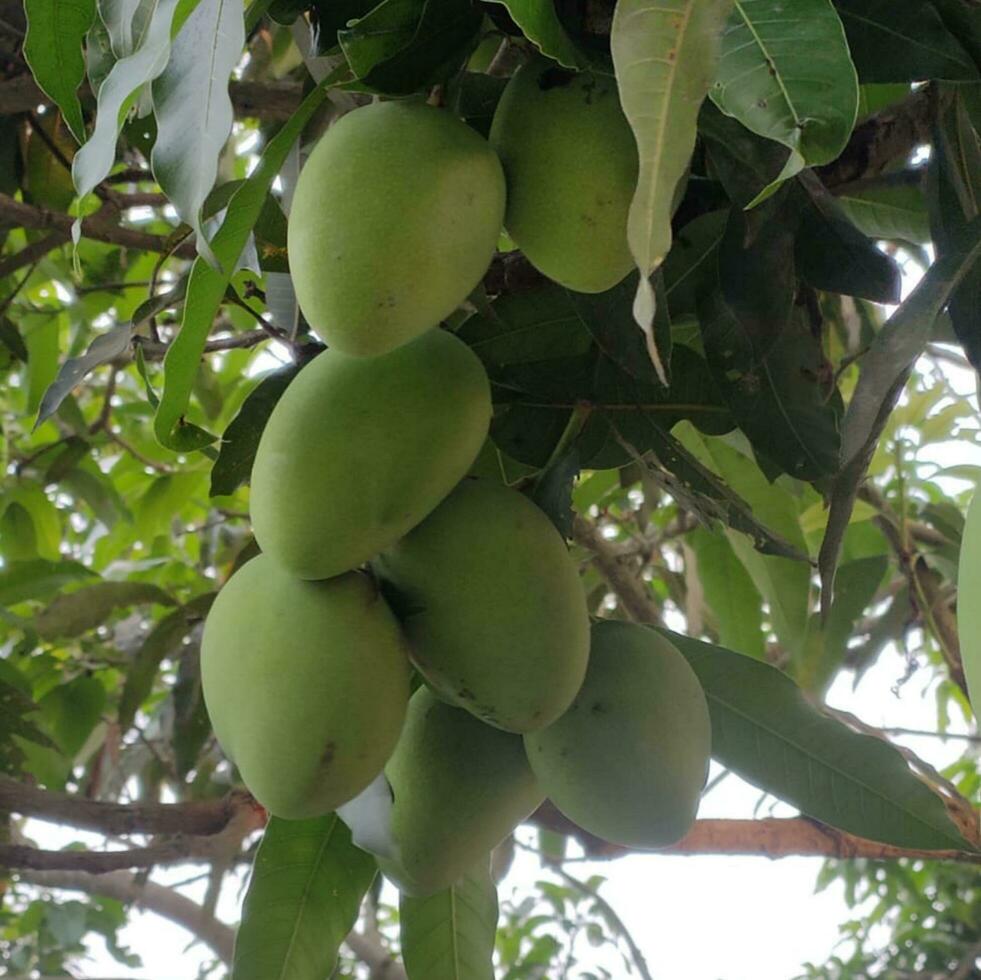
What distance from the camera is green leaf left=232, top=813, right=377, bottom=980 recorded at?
86 cm

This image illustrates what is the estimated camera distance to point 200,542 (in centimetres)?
221

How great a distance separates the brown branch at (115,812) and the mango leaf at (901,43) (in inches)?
36.3

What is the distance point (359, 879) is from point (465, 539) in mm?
363

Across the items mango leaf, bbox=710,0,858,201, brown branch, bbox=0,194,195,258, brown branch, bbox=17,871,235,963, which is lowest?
mango leaf, bbox=710,0,858,201

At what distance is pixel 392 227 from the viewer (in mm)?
Answer: 547

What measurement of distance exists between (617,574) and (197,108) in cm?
101

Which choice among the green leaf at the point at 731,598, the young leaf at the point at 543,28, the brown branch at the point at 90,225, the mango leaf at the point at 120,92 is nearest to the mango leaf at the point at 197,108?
the mango leaf at the point at 120,92

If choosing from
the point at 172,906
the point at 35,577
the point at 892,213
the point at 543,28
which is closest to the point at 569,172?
the point at 543,28

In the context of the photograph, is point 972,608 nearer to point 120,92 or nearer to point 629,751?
point 629,751

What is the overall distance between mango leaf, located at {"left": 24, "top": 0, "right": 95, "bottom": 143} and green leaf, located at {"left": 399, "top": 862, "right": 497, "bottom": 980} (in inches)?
24.0

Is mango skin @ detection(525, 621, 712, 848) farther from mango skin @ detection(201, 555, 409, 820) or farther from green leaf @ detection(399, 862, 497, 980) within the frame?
green leaf @ detection(399, 862, 497, 980)

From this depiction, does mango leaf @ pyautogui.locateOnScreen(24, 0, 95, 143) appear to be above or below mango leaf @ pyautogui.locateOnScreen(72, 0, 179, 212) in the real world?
above

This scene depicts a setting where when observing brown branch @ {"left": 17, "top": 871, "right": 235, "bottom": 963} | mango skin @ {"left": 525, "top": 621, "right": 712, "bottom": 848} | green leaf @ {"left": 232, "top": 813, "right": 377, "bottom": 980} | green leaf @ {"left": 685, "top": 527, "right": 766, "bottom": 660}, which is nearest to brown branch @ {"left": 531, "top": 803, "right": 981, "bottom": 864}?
green leaf @ {"left": 685, "top": 527, "right": 766, "bottom": 660}

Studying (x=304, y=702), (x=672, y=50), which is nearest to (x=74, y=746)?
(x=304, y=702)
